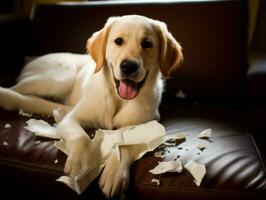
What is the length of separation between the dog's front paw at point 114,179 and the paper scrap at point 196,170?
21cm

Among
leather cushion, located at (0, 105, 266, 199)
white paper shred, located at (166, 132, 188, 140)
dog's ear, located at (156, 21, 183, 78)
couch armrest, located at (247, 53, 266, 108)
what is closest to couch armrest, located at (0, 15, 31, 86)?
leather cushion, located at (0, 105, 266, 199)

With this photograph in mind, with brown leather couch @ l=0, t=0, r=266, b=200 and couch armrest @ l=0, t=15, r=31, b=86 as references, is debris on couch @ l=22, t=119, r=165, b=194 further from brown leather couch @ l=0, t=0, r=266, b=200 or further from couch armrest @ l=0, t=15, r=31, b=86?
couch armrest @ l=0, t=15, r=31, b=86

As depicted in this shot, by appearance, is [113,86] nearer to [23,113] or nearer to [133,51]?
[133,51]

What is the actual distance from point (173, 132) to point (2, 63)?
1163mm

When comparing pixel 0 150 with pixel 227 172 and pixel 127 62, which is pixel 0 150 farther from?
pixel 227 172

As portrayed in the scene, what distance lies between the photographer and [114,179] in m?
1.24

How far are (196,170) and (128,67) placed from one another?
1.56ft

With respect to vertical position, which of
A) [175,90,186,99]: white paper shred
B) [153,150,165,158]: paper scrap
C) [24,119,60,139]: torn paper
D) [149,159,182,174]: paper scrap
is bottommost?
[175,90,186,99]: white paper shred

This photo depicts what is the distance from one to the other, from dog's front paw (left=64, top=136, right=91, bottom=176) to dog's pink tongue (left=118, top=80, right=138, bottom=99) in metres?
0.28

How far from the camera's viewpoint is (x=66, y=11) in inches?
87.5

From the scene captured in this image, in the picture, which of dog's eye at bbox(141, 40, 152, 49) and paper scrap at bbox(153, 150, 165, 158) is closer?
paper scrap at bbox(153, 150, 165, 158)

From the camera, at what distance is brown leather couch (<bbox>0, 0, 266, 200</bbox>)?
4.01ft

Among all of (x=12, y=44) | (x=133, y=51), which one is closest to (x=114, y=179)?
(x=133, y=51)

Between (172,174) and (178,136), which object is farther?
(178,136)
